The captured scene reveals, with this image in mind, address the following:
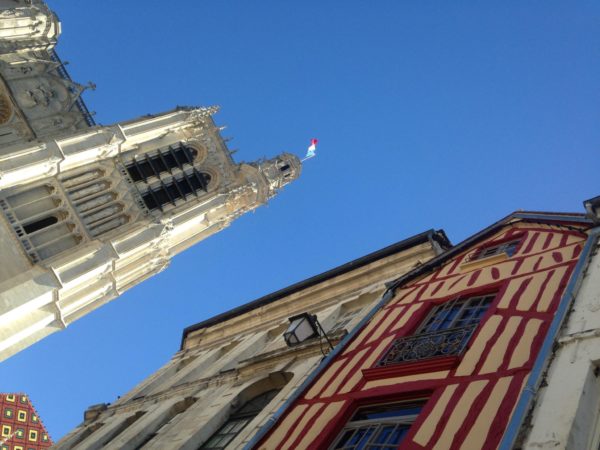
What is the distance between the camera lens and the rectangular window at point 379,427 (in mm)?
8117

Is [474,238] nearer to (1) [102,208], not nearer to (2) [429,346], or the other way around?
(2) [429,346]

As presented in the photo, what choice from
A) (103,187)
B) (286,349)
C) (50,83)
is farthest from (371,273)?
(50,83)

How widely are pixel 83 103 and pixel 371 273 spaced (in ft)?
67.4

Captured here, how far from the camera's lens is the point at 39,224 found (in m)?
24.2

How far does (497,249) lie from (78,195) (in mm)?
19461

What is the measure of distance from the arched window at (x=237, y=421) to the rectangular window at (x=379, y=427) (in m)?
4.63

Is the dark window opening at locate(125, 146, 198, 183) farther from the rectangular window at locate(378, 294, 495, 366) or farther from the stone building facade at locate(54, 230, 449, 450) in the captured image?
the rectangular window at locate(378, 294, 495, 366)

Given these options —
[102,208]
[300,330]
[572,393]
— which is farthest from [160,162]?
[572,393]

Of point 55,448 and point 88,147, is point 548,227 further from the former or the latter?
point 88,147

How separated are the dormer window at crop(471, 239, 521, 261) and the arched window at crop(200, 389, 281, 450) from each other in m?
6.12

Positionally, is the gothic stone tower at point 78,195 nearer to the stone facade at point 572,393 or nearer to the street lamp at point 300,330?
the street lamp at point 300,330

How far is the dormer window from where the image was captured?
506 inches

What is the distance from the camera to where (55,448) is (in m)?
19.4

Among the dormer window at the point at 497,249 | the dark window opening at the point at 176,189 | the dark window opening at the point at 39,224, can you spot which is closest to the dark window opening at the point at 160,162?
the dark window opening at the point at 176,189
